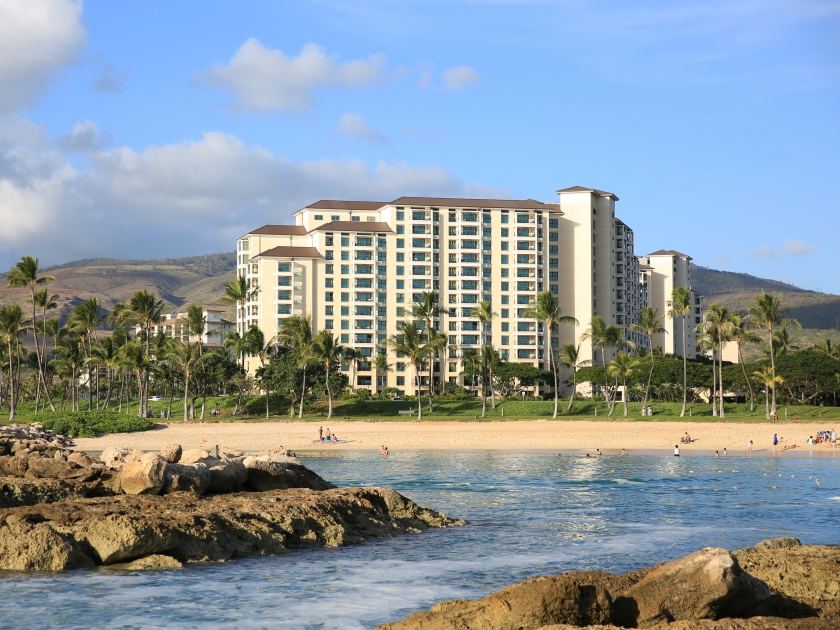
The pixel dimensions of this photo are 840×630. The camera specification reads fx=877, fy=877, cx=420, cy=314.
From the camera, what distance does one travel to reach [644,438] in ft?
209

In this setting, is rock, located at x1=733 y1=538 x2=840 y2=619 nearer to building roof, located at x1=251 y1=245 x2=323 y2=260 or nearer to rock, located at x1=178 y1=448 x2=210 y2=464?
rock, located at x1=178 y1=448 x2=210 y2=464

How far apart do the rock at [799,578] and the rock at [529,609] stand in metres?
2.55

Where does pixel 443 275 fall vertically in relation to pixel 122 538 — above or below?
above

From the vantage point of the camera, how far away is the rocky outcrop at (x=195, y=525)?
731 inches

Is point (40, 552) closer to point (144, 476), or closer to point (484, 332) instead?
point (144, 476)

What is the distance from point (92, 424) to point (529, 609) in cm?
6213

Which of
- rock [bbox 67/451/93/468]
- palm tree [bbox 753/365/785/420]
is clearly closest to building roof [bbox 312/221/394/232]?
palm tree [bbox 753/365/785/420]

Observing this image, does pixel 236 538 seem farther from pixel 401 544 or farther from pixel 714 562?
pixel 714 562

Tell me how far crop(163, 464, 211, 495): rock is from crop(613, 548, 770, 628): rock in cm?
1517

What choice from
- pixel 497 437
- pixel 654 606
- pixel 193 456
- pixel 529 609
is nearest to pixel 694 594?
pixel 654 606

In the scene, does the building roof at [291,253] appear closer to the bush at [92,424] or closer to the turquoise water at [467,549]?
the bush at [92,424]

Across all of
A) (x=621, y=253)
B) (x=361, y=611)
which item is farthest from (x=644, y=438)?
(x=621, y=253)

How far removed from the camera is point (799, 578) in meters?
14.0

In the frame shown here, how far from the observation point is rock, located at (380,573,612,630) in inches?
461
